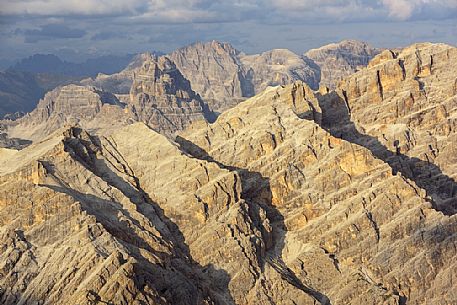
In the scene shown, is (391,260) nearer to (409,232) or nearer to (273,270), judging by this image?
(409,232)

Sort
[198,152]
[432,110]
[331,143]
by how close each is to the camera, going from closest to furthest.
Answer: [331,143], [198,152], [432,110]

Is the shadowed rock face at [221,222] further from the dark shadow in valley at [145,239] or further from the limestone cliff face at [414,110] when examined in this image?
the limestone cliff face at [414,110]

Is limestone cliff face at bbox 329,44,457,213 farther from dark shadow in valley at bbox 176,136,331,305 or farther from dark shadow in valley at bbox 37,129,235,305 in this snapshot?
dark shadow in valley at bbox 37,129,235,305

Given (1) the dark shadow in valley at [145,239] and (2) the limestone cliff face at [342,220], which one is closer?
(1) the dark shadow in valley at [145,239]

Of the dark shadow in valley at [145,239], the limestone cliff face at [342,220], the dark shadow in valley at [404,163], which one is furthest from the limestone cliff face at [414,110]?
the dark shadow in valley at [145,239]

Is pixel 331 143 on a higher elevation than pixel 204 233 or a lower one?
higher

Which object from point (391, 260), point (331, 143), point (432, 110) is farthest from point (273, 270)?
point (432, 110)

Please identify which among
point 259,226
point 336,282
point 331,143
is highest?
point 331,143
